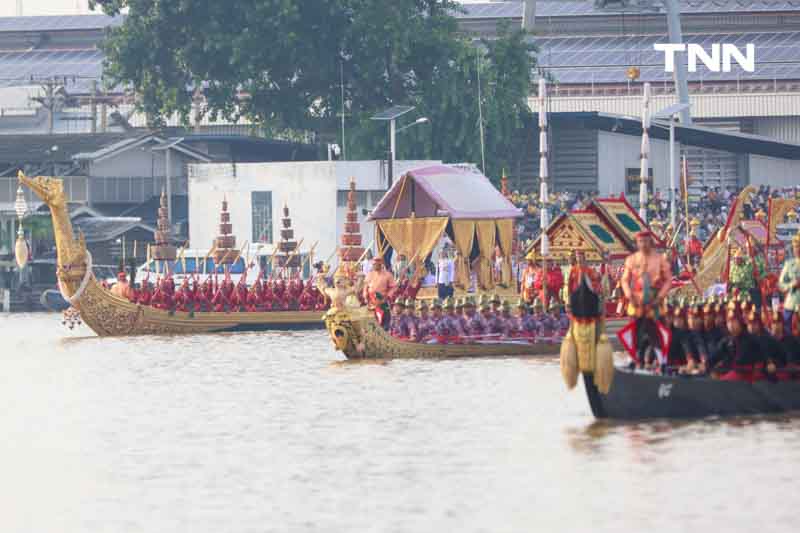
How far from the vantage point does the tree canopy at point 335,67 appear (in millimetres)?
73062

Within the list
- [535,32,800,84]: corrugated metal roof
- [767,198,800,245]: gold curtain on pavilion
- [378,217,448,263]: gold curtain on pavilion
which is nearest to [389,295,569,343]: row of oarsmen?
[767,198,800,245]: gold curtain on pavilion

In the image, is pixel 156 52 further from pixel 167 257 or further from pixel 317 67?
pixel 167 257

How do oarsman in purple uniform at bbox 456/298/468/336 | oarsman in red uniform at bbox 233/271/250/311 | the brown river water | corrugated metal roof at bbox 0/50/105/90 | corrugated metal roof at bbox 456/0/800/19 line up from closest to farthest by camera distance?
the brown river water, oarsman in purple uniform at bbox 456/298/468/336, oarsman in red uniform at bbox 233/271/250/311, corrugated metal roof at bbox 456/0/800/19, corrugated metal roof at bbox 0/50/105/90

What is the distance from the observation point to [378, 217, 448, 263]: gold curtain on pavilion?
167 ft

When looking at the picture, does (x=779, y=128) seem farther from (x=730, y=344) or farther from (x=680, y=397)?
(x=680, y=397)

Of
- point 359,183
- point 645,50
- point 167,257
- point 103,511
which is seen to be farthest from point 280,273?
point 103,511

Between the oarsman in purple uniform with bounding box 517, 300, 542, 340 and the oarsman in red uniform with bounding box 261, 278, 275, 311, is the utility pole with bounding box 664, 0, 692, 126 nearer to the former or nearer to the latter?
the oarsman in red uniform with bounding box 261, 278, 275, 311

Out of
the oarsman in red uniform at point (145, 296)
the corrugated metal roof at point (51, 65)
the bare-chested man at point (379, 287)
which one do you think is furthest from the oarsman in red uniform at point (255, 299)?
the corrugated metal roof at point (51, 65)

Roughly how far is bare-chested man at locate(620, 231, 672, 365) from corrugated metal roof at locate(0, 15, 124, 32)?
76526 millimetres

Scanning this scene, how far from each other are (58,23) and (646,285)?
80.6 metres

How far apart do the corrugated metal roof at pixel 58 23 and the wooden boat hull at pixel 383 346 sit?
63.8m

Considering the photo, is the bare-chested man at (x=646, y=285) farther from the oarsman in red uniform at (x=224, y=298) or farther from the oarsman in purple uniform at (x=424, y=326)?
the oarsman in red uniform at (x=224, y=298)

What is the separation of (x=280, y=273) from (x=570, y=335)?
33.6m

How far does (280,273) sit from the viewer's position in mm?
60781
